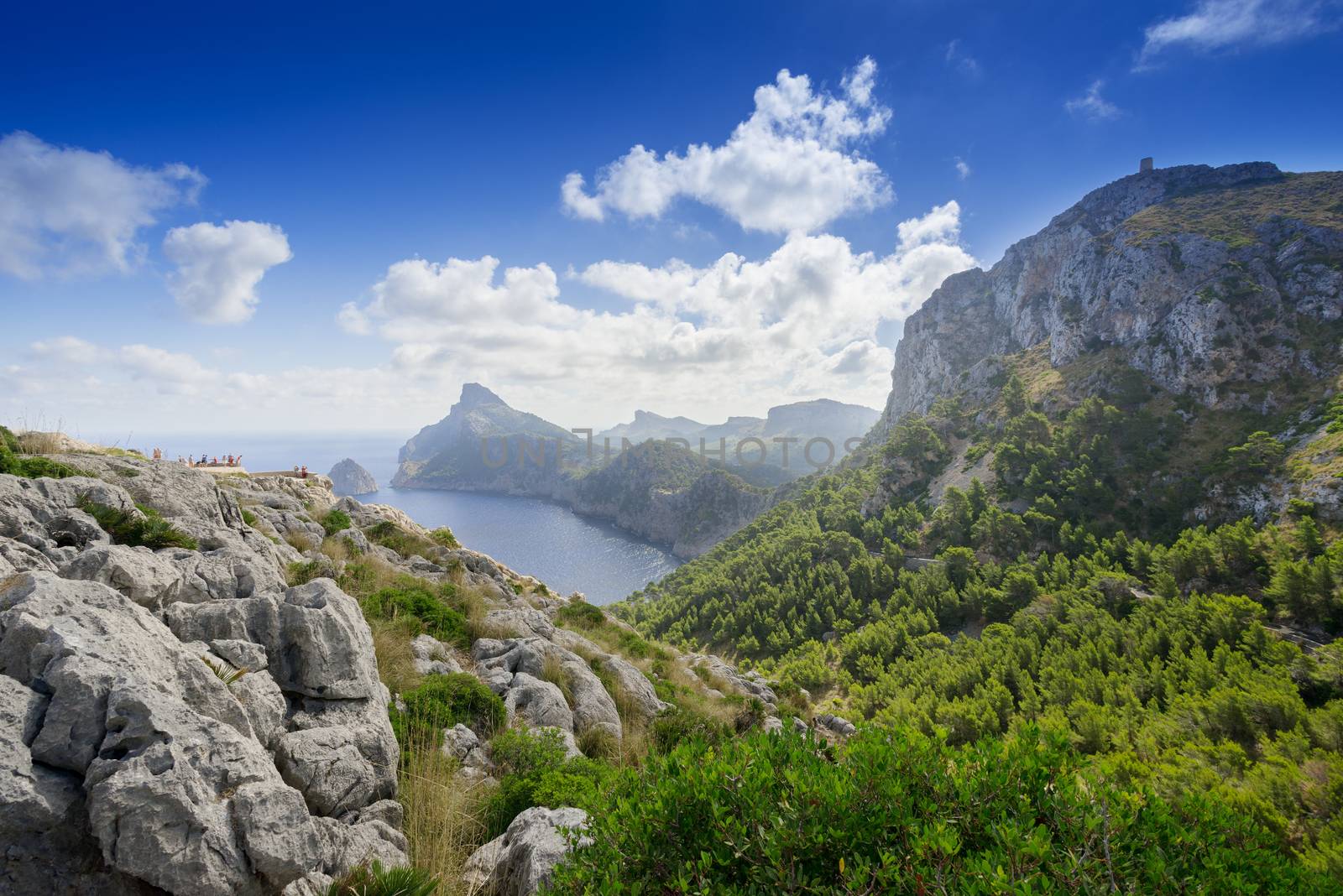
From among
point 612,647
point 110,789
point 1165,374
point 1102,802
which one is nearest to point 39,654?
point 110,789

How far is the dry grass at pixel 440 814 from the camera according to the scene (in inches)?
162

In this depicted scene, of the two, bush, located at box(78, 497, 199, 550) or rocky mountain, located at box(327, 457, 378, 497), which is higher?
bush, located at box(78, 497, 199, 550)

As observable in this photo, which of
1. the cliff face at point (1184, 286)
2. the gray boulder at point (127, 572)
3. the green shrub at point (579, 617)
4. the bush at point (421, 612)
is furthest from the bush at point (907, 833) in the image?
the cliff face at point (1184, 286)

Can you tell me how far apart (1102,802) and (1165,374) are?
82.2 meters

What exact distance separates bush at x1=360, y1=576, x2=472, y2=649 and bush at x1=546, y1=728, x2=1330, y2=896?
762 centimetres

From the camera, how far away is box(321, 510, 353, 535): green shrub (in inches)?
628

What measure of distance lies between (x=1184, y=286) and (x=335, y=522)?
98.7 meters

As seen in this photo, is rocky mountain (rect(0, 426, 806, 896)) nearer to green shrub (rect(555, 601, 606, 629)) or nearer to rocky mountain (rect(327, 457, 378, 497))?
green shrub (rect(555, 601, 606, 629))

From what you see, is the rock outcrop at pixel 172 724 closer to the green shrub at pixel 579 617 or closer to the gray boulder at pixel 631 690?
the gray boulder at pixel 631 690

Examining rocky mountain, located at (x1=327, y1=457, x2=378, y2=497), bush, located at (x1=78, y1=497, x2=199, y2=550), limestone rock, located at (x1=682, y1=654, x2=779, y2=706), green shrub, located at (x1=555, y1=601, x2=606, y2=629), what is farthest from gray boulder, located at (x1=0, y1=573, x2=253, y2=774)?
rocky mountain, located at (x1=327, y1=457, x2=378, y2=497)

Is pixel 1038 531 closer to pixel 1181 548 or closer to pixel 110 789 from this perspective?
pixel 1181 548

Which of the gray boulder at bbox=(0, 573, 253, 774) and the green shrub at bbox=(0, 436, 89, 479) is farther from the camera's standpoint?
the green shrub at bbox=(0, 436, 89, 479)

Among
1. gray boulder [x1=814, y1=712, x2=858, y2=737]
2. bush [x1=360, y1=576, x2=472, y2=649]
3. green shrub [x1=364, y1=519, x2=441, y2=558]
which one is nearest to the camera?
bush [x1=360, y1=576, x2=472, y2=649]

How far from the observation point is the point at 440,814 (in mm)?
4645
